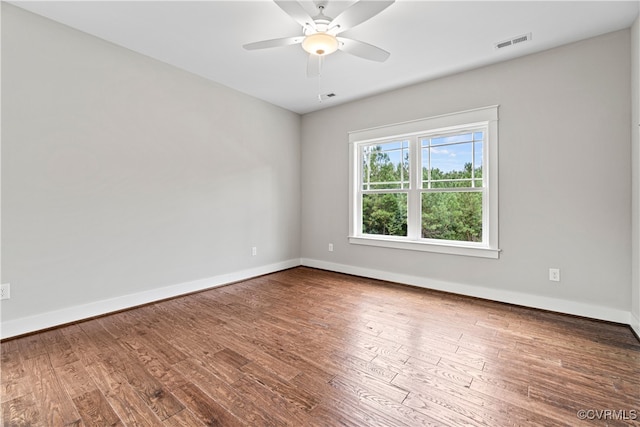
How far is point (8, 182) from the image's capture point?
7.70 feet

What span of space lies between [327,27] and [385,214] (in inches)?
108

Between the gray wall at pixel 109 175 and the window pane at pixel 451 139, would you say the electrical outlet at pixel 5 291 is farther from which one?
the window pane at pixel 451 139

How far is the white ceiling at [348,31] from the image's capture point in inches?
92.8

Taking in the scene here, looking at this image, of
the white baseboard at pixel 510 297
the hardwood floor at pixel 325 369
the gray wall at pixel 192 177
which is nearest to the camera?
the hardwood floor at pixel 325 369

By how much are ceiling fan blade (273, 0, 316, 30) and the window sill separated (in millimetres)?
2897

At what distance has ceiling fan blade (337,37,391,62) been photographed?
2.34 m

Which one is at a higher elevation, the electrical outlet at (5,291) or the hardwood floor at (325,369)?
the electrical outlet at (5,291)

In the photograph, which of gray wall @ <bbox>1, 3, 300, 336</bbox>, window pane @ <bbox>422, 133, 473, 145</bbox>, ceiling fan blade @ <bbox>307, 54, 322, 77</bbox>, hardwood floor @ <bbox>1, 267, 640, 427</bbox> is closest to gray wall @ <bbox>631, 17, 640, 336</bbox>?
hardwood floor @ <bbox>1, 267, 640, 427</bbox>

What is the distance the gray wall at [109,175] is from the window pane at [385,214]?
5.99ft

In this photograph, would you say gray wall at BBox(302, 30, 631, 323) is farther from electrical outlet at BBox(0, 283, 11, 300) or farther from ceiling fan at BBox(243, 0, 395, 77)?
electrical outlet at BBox(0, 283, 11, 300)

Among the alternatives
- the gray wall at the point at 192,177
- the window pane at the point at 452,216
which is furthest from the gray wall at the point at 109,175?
the window pane at the point at 452,216

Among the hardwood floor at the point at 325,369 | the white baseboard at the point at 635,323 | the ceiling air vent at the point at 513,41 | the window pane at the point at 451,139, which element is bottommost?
the hardwood floor at the point at 325,369

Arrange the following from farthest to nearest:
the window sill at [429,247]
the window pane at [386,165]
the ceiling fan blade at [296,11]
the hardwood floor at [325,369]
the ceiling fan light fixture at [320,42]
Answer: the window pane at [386,165] < the window sill at [429,247] < the ceiling fan light fixture at [320,42] < the ceiling fan blade at [296,11] < the hardwood floor at [325,369]

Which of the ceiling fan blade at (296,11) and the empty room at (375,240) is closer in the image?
the empty room at (375,240)
